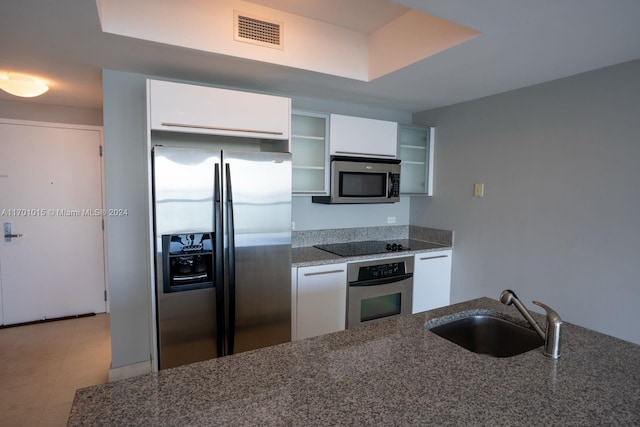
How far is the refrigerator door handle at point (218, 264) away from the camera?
220 cm

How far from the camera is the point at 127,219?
2.54 meters

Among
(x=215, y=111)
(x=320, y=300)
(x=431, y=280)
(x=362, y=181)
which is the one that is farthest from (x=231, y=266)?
(x=431, y=280)

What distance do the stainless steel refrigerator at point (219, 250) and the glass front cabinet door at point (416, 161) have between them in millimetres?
1543

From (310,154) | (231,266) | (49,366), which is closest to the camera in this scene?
(231,266)

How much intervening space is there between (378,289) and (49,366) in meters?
2.80

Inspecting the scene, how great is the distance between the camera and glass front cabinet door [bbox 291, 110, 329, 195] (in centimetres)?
293

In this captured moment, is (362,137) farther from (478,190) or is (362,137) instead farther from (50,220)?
(50,220)

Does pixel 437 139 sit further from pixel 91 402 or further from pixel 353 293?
pixel 91 402

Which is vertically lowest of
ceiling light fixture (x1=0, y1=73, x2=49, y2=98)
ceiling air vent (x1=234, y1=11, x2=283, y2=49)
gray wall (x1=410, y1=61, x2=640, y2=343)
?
gray wall (x1=410, y1=61, x2=640, y2=343)

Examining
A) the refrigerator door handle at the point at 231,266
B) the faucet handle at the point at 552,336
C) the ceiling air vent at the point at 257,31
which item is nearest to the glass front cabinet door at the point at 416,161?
the ceiling air vent at the point at 257,31

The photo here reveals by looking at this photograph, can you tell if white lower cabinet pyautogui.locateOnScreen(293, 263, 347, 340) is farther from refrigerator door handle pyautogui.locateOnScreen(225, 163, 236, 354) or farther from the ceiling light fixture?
the ceiling light fixture

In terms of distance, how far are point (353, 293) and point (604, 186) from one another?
187cm

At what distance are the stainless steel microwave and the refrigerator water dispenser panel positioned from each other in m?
1.18

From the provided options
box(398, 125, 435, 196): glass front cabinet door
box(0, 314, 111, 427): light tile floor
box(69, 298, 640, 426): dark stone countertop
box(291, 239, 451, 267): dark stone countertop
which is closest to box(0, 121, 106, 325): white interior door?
box(0, 314, 111, 427): light tile floor
